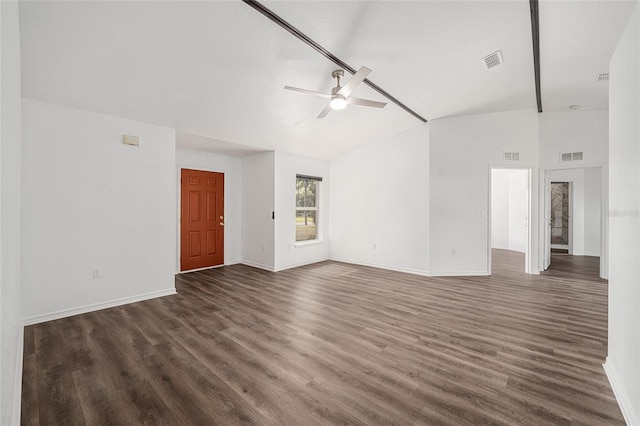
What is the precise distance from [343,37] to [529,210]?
4.85m

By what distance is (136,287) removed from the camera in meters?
3.76

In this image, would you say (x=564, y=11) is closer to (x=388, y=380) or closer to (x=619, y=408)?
(x=619, y=408)

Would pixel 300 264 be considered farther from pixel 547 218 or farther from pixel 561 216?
pixel 561 216

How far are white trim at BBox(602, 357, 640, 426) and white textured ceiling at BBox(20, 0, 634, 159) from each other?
277 cm

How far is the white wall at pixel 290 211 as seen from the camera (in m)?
5.57

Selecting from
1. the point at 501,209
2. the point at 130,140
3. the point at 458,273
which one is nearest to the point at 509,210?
the point at 501,209

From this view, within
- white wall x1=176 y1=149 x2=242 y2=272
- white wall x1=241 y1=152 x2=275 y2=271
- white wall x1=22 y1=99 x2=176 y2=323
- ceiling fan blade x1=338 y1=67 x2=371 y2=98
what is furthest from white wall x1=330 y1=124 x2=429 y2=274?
white wall x1=22 y1=99 x2=176 y2=323

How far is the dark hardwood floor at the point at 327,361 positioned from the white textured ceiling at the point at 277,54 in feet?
8.50

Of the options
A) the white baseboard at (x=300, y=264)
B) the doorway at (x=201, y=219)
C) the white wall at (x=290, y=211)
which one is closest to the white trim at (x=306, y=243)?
the white wall at (x=290, y=211)

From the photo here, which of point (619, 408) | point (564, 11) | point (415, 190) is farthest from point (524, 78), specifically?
point (619, 408)

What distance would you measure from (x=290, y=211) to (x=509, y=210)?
22.8 feet

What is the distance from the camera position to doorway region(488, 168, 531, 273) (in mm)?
7879

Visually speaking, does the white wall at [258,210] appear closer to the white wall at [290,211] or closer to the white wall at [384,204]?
the white wall at [290,211]

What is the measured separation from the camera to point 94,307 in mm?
3410
